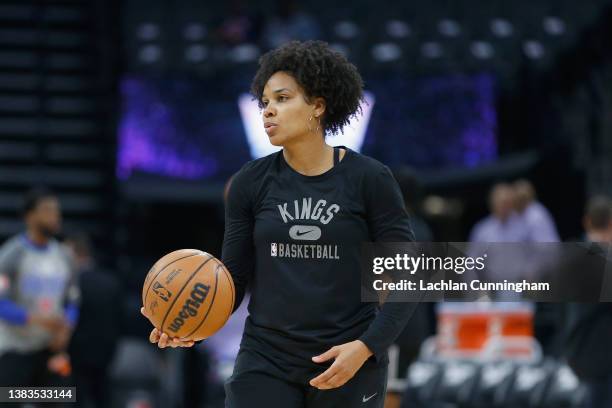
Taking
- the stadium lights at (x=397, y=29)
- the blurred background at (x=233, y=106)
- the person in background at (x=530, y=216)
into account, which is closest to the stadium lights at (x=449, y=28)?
the blurred background at (x=233, y=106)

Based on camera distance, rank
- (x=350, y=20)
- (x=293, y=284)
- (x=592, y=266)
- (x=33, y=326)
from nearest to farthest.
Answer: (x=293, y=284), (x=592, y=266), (x=33, y=326), (x=350, y=20)

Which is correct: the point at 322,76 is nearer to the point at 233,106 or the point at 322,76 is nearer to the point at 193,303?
the point at 193,303

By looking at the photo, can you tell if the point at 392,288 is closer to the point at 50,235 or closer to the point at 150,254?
the point at 50,235

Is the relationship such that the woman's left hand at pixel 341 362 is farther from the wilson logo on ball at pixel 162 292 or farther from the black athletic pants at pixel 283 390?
the wilson logo on ball at pixel 162 292

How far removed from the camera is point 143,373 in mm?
10117

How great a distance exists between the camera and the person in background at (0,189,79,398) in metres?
7.34

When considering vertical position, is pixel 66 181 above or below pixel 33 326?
above

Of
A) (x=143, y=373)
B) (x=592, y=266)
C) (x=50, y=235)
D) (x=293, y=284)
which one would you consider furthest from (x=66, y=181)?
(x=293, y=284)

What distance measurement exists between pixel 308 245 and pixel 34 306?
431cm

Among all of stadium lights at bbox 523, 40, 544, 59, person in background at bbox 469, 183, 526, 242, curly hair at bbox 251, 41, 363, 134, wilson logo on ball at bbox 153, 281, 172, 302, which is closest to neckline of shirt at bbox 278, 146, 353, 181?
curly hair at bbox 251, 41, 363, 134

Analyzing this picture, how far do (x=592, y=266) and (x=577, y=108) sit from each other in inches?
338

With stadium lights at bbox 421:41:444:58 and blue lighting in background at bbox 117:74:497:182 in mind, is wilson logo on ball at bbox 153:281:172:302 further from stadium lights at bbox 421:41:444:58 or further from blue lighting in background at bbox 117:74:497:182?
stadium lights at bbox 421:41:444:58

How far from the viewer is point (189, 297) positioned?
3.60 m

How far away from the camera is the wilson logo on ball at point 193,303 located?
11.8 ft
